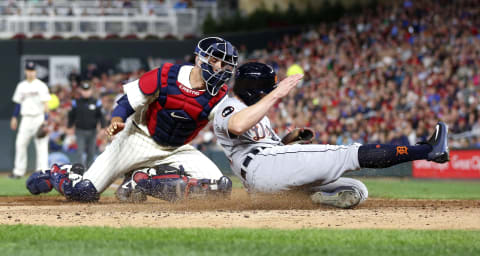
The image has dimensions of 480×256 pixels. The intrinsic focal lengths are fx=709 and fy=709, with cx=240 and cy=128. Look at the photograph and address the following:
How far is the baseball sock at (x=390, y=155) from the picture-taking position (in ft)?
20.1

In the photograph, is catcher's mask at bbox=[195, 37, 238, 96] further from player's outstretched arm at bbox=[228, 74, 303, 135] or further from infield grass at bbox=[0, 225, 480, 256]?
infield grass at bbox=[0, 225, 480, 256]

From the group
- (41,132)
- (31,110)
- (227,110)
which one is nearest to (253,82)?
(227,110)

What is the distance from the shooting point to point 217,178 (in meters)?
7.95

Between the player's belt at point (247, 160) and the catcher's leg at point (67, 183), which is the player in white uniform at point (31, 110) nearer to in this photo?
the catcher's leg at point (67, 183)

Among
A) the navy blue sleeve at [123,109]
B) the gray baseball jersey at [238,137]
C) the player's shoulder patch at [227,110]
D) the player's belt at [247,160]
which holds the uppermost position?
the navy blue sleeve at [123,109]

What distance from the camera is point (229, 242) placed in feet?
15.8

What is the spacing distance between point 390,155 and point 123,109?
2846 millimetres

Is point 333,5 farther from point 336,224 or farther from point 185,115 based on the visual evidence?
point 336,224

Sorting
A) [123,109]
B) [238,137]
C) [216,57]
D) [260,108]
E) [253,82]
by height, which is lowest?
[238,137]

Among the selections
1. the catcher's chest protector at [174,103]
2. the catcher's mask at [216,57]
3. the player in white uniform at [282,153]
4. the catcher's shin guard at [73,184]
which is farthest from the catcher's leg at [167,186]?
the catcher's mask at [216,57]

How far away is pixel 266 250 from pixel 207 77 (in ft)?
10.5

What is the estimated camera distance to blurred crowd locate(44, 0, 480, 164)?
18734 mm

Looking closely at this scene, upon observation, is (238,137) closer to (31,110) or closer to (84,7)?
(31,110)

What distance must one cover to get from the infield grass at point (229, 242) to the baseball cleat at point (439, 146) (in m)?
0.93
